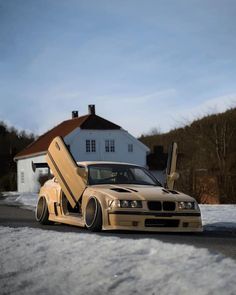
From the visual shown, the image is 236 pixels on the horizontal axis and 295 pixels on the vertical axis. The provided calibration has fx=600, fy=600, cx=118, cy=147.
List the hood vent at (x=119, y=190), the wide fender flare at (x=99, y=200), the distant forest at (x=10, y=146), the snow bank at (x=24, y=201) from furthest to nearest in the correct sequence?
1. the distant forest at (x=10, y=146)
2. the snow bank at (x=24, y=201)
3. the hood vent at (x=119, y=190)
4. the wide fender flare at (x=99, y=200)

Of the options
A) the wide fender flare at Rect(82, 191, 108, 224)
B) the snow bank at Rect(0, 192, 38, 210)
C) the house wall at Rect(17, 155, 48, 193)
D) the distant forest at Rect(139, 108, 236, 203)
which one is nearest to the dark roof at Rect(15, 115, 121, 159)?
the house wall at Rect(17, 155, 48, 193)

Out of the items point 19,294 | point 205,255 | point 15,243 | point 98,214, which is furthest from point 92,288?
point 98,214

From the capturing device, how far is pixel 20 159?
76.3 meters

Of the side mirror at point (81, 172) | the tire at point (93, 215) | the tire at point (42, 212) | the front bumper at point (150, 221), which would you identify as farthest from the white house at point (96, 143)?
the front bumper at point (150, 221)

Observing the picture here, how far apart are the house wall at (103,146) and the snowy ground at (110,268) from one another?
179 ft

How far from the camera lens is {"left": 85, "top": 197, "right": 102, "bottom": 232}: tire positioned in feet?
34.9

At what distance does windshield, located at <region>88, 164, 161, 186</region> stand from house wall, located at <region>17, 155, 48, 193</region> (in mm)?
51770

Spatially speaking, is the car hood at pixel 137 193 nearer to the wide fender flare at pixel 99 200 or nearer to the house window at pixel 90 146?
the wide fender flare at pixel 99 200

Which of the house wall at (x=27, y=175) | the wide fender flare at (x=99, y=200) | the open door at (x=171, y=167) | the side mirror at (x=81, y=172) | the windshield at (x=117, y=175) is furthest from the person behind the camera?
the house wall at (x=27, y=175)

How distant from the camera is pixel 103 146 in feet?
212

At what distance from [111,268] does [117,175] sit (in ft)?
20.0

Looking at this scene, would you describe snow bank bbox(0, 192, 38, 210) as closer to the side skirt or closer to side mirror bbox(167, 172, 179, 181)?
the side skirt

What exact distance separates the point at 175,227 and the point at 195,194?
1525 centimetres

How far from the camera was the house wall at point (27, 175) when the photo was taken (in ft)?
218
